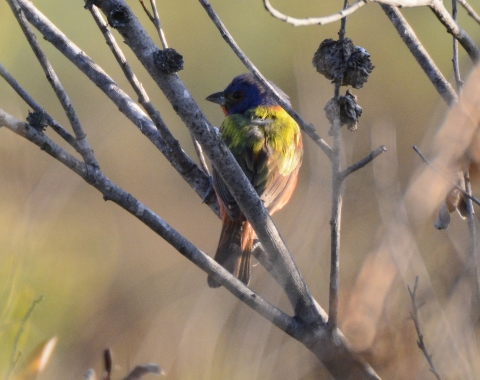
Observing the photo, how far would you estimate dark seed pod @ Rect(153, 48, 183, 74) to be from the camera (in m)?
2.22

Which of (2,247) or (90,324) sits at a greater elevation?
(2,247)

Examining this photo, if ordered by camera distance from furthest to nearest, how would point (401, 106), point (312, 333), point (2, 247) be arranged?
point (401, 106) → point (2, 247) → point (312, 333)

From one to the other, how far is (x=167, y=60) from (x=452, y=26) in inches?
43.7

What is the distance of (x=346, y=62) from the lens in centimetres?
228

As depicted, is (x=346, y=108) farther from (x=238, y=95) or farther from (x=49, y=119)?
(x=238, y=95)

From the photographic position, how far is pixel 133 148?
734 cm

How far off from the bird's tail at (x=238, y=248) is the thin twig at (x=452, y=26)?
1.97 metres

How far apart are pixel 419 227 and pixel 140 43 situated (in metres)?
1.57

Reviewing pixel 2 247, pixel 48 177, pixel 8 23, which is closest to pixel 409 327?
pixel 2 247

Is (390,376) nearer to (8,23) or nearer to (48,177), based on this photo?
(48,177)

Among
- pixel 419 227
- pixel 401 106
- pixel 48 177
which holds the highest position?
pixel 48 177

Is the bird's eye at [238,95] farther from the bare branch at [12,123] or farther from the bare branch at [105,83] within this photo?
the bare branch at [12,123]

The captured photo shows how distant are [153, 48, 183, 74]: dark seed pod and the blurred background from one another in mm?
1055

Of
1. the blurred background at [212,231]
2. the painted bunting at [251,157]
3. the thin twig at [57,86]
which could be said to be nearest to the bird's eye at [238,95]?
the painted bunting at [251,157]
